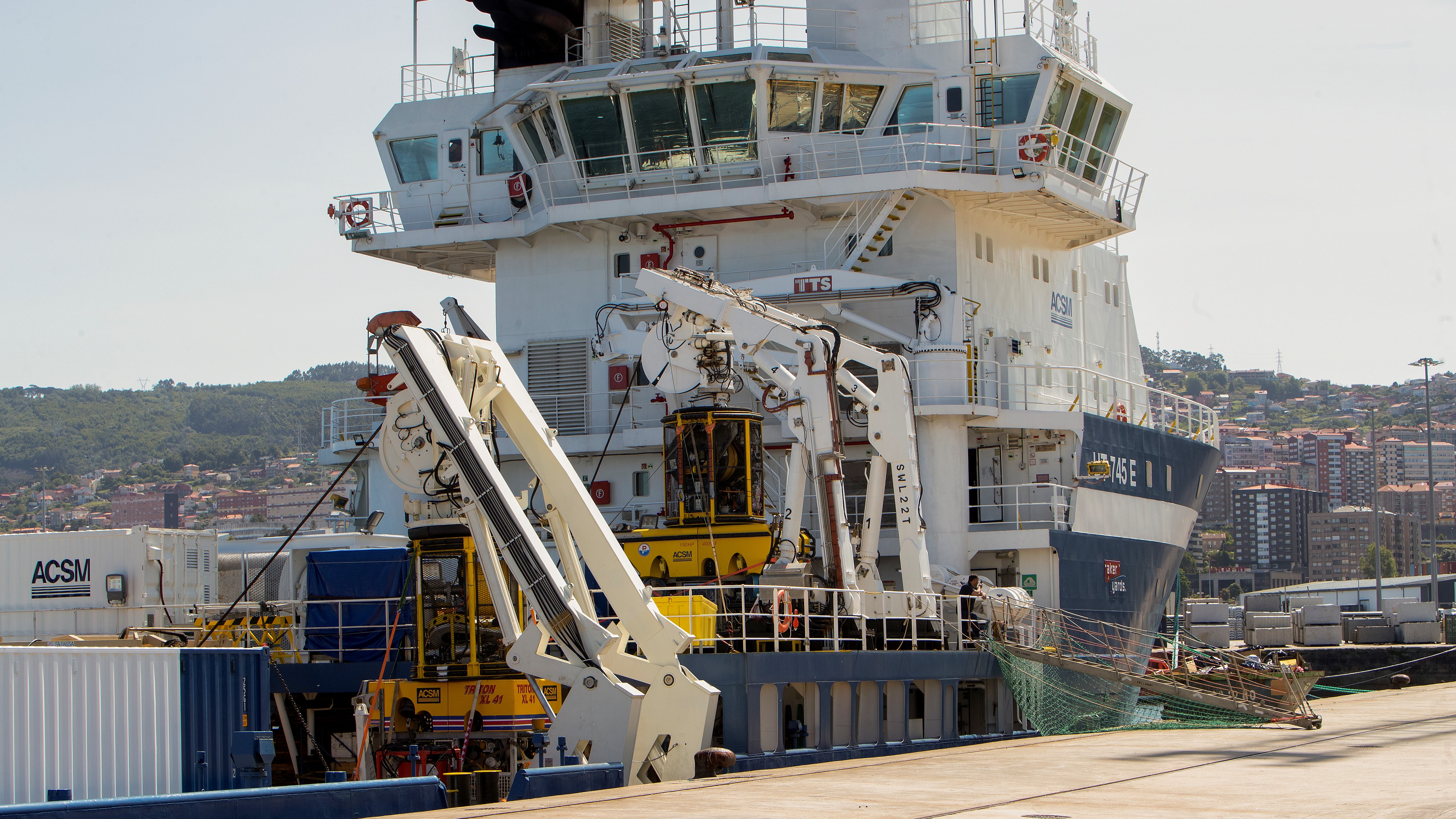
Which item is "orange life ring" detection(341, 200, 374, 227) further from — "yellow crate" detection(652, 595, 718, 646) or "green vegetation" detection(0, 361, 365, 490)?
"green vegetation" detection(0, 361, 365, 490)

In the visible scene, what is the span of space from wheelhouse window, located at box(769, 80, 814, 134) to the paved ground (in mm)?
11039

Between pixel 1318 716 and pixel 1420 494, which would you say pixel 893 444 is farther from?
pixel 1420 494

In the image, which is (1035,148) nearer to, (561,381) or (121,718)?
(561,381)

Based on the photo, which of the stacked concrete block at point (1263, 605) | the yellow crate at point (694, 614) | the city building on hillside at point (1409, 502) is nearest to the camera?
the yellow crate at point (694, 614)

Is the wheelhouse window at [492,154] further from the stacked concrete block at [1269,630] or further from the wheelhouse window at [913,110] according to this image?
the stacked concrete block at [1269,630]

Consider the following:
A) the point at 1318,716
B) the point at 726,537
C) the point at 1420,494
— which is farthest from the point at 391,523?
the point at 1420,494

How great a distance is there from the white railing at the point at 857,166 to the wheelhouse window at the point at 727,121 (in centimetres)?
3

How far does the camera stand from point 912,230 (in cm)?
2533

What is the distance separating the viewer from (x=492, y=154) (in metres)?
28.0

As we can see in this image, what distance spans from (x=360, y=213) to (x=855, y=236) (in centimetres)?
921

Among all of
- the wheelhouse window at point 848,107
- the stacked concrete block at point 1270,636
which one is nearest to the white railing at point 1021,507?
the wheelhouse window at point 848,107

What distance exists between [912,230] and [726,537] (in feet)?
24.0

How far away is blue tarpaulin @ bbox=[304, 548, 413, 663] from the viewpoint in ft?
64.4

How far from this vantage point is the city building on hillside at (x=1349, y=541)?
168375mm
